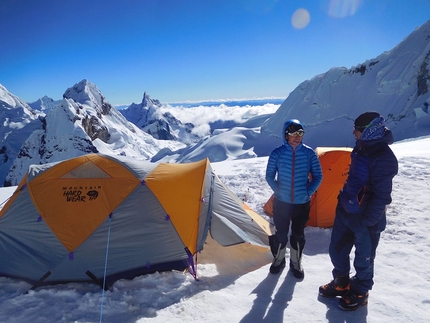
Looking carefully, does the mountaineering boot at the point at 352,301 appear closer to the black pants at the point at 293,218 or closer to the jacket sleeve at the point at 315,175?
the black pants at the point at 293,218

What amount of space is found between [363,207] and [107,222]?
12.7ft

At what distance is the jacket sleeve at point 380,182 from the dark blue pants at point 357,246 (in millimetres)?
243

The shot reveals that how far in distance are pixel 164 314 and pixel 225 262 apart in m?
1.64

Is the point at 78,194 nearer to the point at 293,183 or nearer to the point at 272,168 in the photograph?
the point at 272,168

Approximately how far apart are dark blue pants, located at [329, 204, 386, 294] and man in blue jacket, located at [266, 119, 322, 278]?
63 centimetres

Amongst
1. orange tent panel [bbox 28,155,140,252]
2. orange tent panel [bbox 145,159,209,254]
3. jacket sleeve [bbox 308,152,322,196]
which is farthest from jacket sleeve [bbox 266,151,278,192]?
orange tent panel [bbox 28,155,140,252]

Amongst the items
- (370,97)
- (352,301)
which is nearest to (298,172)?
(352,301)

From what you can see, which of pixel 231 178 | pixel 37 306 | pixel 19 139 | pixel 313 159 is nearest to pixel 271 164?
pixel 313 159

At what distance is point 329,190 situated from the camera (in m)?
6.03

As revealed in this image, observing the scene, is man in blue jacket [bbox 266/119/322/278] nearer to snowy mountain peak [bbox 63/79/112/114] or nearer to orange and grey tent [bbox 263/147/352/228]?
orange and grey tent [bbox 263/147/352/228]

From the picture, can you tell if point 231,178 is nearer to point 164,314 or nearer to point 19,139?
point 164,314

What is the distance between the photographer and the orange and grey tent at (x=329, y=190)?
6.05m

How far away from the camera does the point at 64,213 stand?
453 cm

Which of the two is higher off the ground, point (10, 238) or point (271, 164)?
point (271, 164)
